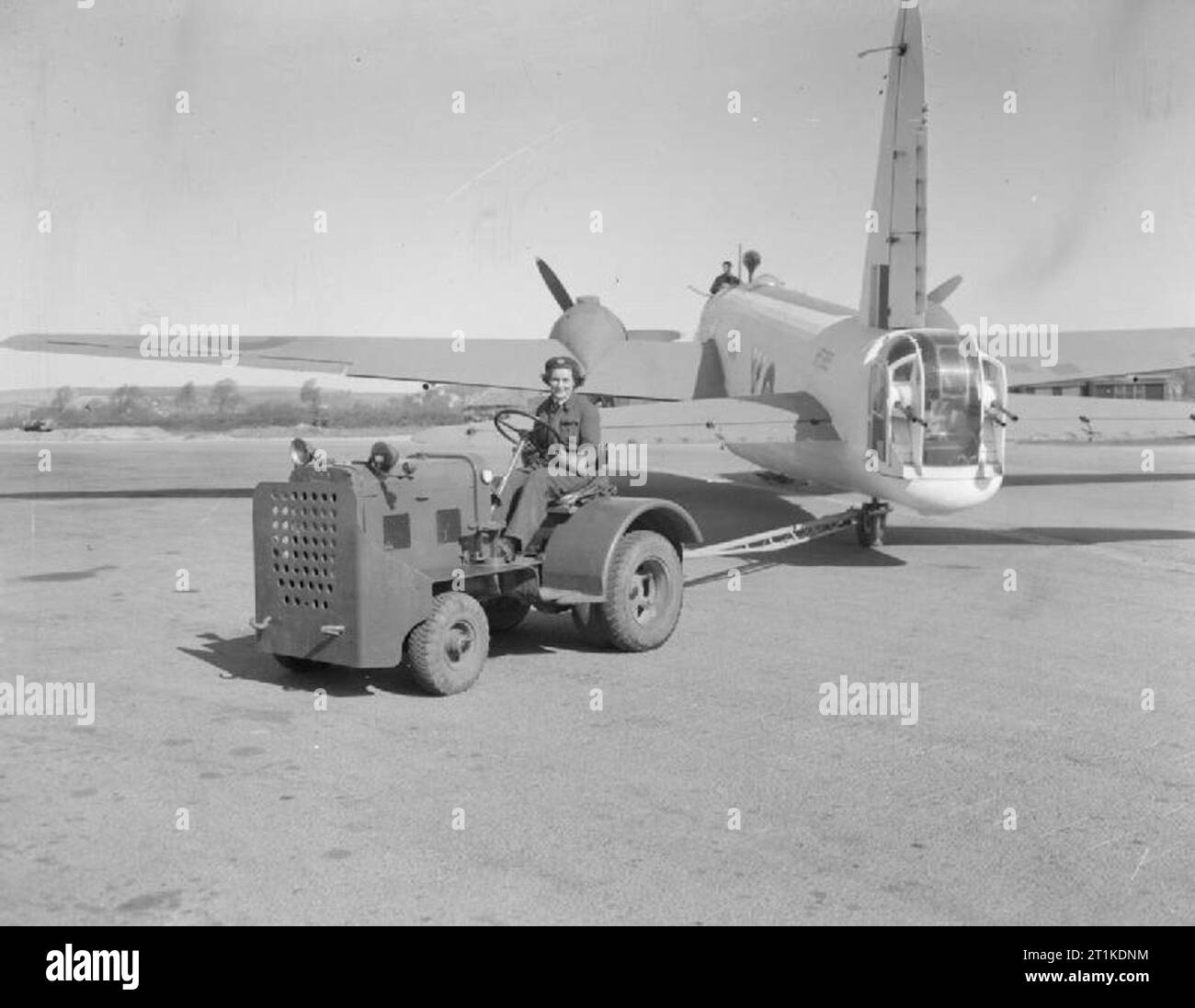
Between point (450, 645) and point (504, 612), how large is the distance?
5.92 feet

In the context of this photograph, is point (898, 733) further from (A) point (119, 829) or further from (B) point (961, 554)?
(B) point (961, 554)

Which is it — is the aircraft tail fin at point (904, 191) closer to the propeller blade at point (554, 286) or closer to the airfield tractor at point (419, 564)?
the airfield tractor at point (419, 564)

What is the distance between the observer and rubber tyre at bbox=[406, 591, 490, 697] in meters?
7.02

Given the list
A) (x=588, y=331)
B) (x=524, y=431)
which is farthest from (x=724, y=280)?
(x=524, y=431)

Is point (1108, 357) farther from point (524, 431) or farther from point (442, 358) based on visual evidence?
point (524, 431)

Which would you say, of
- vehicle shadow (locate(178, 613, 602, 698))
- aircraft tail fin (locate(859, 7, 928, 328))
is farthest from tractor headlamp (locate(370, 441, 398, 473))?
aircraft tail fin (locate(859, 7, 928, 328))

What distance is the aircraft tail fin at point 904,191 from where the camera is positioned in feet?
41.3

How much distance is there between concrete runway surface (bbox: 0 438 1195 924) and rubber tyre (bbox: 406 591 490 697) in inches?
7.2

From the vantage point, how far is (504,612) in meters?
9.04

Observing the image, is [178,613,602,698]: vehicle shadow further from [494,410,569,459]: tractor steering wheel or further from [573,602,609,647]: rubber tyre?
[494,410,569,459]: tractor steering wheel

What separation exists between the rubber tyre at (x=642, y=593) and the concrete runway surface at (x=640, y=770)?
227 mm

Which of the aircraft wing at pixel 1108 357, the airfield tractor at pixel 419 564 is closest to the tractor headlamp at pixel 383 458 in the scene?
the airfield tractor at pixel 419 564
